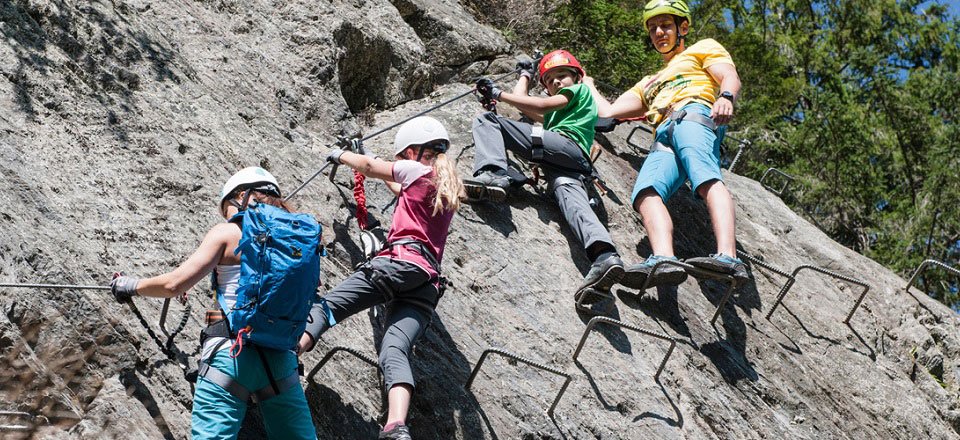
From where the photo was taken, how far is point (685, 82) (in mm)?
8891

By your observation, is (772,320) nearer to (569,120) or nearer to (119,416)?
(569,120)

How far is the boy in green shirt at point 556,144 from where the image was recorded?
26.2 feet

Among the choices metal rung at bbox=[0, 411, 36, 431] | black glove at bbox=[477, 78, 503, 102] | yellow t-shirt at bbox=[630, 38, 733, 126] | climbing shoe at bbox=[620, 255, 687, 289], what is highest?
yellow t-shirt at bbox=[630, 38, 733, 126]

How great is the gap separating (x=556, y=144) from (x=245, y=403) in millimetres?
3913

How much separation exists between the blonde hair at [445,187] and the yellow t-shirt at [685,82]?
2931 millimetres

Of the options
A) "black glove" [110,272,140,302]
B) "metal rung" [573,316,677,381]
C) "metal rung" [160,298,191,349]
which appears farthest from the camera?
"metal rung" [573,316,677,381]

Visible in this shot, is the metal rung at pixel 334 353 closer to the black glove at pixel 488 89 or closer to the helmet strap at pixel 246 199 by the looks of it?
the helmet strap at pixel 246 199

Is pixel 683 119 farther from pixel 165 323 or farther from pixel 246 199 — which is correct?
pixel 165 323

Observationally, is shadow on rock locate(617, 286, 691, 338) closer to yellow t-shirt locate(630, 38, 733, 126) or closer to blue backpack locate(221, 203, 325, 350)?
yellow t-shirt locate(630, 38, 733, 126)

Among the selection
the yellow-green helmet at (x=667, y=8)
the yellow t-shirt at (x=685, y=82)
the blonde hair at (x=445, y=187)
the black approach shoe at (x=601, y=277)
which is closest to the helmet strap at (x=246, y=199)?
the blonde hair at (x=445, y=187)

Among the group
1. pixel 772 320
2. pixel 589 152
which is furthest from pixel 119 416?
pixel 772 320

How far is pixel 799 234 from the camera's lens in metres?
10.2

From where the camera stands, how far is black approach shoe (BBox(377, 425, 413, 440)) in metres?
5.48

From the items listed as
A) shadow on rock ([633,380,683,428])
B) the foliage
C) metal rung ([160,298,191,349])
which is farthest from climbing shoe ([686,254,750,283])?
the foliage
